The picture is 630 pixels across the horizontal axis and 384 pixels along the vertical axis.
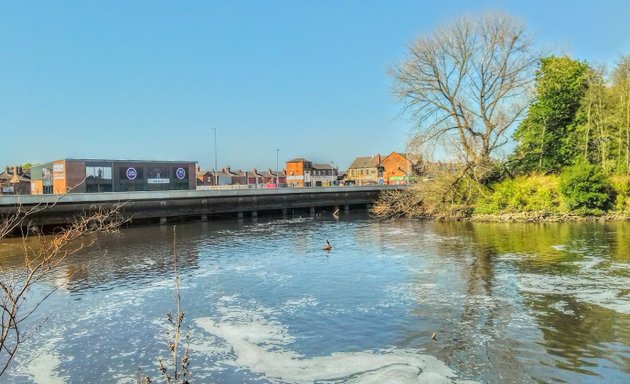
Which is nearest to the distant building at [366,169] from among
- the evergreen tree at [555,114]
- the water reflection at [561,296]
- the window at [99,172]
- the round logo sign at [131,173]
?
the round logo sign at [131,173]

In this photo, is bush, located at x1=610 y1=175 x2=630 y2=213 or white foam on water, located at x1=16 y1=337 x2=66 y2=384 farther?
bush, located at x1=610 y1=175 x2=630 y2=213

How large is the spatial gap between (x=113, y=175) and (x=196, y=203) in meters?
22.3

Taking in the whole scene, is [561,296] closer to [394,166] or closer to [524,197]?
[524,197]

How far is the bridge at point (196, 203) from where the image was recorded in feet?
106

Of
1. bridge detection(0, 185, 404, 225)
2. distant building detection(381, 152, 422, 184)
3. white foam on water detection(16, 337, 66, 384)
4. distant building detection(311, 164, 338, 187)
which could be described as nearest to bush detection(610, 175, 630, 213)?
bridge detection(0, 185, 404, 225)

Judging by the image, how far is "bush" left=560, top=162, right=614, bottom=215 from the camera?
3216 centimetres

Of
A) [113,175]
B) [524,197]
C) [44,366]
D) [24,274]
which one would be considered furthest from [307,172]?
[44,366]

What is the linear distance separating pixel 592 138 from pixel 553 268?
2643 cm

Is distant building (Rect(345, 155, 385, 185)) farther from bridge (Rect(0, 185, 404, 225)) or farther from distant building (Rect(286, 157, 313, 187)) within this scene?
bridge (Rect(0, 185, 404, 225))

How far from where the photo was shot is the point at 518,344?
9047 millimetres

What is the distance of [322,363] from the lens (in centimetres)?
853

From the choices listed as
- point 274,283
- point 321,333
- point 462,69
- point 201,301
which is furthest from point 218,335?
point 462,69

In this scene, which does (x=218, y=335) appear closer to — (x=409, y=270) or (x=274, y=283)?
(x=274, y=283)

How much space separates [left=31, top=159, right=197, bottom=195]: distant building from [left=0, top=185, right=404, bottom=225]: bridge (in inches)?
783
